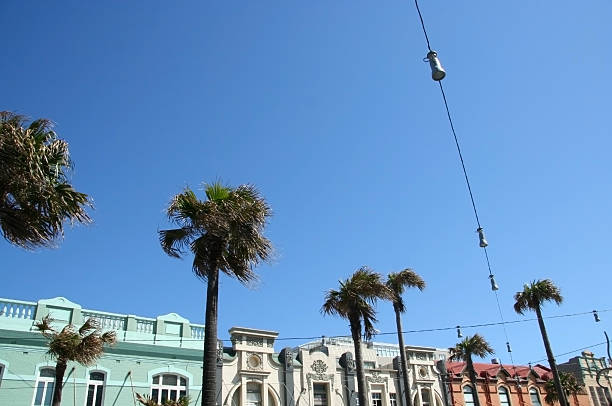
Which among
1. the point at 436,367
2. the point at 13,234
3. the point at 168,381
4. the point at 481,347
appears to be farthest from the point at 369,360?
the point at 13,234

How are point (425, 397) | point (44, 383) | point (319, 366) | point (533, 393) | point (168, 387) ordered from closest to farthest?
point (44, 383)
point (168, 387)
point (319, 366)
point (425, 397)
point (533, 393)

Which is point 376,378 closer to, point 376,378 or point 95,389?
point 376,378

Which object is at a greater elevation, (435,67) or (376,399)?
(435,67)

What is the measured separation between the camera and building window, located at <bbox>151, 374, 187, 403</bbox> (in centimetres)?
2850

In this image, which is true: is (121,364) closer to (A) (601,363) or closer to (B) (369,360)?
(B) (369,360)

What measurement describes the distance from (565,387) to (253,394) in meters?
36.1

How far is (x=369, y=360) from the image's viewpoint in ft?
135

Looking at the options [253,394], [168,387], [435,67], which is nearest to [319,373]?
[253,394]

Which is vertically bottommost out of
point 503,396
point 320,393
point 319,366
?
point 320,393

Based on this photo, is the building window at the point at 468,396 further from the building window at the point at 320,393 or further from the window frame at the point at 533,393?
the building window at the point at 320,393

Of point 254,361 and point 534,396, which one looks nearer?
point 254,361

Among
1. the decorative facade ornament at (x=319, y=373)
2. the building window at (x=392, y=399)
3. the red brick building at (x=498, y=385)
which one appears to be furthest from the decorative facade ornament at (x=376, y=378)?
the red brick building at (x=498, y=385)

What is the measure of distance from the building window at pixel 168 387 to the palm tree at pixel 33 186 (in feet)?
58.1

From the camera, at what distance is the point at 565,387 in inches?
2058
